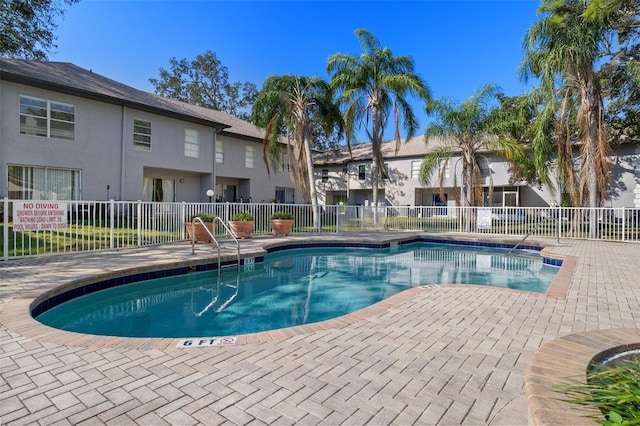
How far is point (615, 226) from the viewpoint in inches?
525

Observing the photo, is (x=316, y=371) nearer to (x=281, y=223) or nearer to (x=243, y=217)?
(x=243, y=217)

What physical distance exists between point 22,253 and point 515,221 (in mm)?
17139

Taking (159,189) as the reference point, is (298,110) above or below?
above

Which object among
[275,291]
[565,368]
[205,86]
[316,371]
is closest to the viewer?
[565,368]

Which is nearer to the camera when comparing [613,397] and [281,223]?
[613,397]


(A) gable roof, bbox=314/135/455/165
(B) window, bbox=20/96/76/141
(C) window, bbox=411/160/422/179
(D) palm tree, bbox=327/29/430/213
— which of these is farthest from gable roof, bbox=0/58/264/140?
(C) window, bbox=411/160/422/179

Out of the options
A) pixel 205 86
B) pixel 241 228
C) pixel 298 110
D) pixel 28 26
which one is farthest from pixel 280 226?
pixel 205 86

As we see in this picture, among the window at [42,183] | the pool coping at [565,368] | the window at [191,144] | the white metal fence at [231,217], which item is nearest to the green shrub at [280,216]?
the white metal fence at [231,217]

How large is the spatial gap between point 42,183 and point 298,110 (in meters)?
10.9

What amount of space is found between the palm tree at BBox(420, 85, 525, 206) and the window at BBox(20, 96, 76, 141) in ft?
51.7

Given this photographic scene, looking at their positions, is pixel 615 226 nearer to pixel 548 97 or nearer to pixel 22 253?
pixel 548 97

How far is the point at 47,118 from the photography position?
13531mm

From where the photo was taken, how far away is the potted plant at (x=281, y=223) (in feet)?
43.4

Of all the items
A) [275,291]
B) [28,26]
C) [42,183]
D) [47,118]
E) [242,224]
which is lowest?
[275,291]
